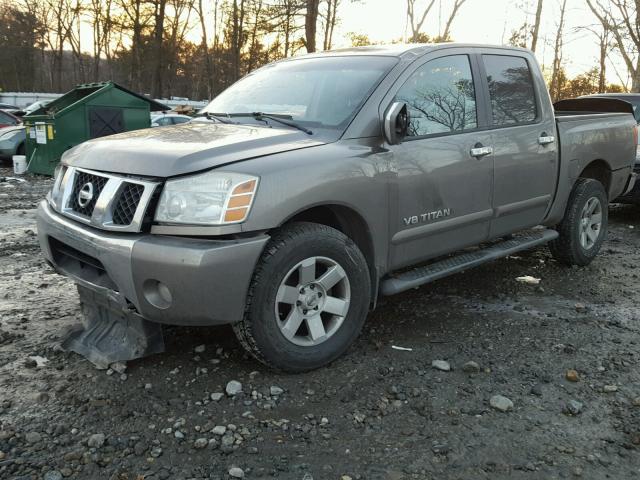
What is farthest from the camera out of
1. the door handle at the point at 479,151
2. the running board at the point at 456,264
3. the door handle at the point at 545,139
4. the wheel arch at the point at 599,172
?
the wheel arch at the point at 599,172

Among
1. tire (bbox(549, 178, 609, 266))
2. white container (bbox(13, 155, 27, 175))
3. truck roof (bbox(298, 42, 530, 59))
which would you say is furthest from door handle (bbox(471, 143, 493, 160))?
white container (bbox(13, 155, 27, 175))

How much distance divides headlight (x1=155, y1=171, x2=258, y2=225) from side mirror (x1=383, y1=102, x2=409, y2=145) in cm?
96

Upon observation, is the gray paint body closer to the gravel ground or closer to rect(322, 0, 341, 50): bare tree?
the gravel ground

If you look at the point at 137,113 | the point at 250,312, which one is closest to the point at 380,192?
the point at 250,312

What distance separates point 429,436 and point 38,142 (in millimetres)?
12205

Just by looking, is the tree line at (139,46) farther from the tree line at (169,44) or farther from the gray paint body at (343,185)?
the gray paint body at (343,185)

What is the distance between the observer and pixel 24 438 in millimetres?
2594

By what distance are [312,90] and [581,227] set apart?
294 cm

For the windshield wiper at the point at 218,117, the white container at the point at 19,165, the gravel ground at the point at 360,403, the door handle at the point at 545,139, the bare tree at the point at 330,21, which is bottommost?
the white container at the point at 19,165

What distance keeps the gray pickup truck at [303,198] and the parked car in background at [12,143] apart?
1185 cm

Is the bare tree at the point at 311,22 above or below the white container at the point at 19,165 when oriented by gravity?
above

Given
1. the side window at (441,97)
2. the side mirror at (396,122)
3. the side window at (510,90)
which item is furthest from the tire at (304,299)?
the side window at (510,90)

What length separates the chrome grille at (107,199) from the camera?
281cm

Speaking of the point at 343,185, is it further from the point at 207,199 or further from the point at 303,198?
the point at 207,199
